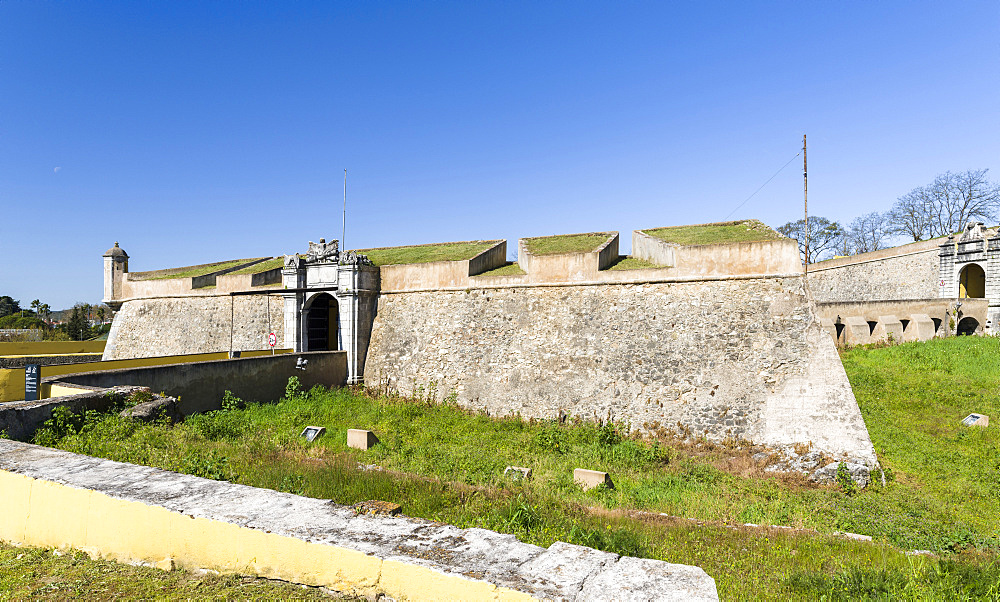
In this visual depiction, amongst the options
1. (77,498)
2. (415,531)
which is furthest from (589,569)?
(77,498)

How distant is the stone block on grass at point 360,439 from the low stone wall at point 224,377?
3.57m

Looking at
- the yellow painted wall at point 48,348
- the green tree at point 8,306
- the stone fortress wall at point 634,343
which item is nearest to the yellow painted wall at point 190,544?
the stone fortress wall at point 634,343

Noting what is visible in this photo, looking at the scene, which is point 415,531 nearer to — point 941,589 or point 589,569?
point 589,569

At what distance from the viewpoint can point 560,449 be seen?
1099 cm

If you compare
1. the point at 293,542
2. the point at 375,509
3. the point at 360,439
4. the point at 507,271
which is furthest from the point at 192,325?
the point at 293,542

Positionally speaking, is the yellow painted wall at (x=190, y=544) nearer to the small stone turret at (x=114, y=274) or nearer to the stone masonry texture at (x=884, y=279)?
the small stone turret at (x=114, y=274)

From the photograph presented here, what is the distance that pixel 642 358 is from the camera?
12820 mm

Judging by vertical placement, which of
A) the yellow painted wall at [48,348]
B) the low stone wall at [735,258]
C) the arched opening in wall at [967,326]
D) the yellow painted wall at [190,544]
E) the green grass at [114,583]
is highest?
the low stone wall at [735,258]

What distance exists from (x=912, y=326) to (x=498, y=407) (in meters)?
18.7

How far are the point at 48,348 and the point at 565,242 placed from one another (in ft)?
67.7

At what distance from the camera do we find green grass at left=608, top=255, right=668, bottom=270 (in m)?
14.1

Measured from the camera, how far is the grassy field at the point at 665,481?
473 cm

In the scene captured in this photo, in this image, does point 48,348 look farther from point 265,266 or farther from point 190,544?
point 190,544

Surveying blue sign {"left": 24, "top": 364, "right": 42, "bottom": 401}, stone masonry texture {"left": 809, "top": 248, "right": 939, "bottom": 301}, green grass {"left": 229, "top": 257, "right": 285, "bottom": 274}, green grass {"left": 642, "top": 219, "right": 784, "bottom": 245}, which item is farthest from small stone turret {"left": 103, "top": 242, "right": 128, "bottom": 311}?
stone masonry texture {"left": 809, "top": 248, "right": 939, "bottom": 301}
